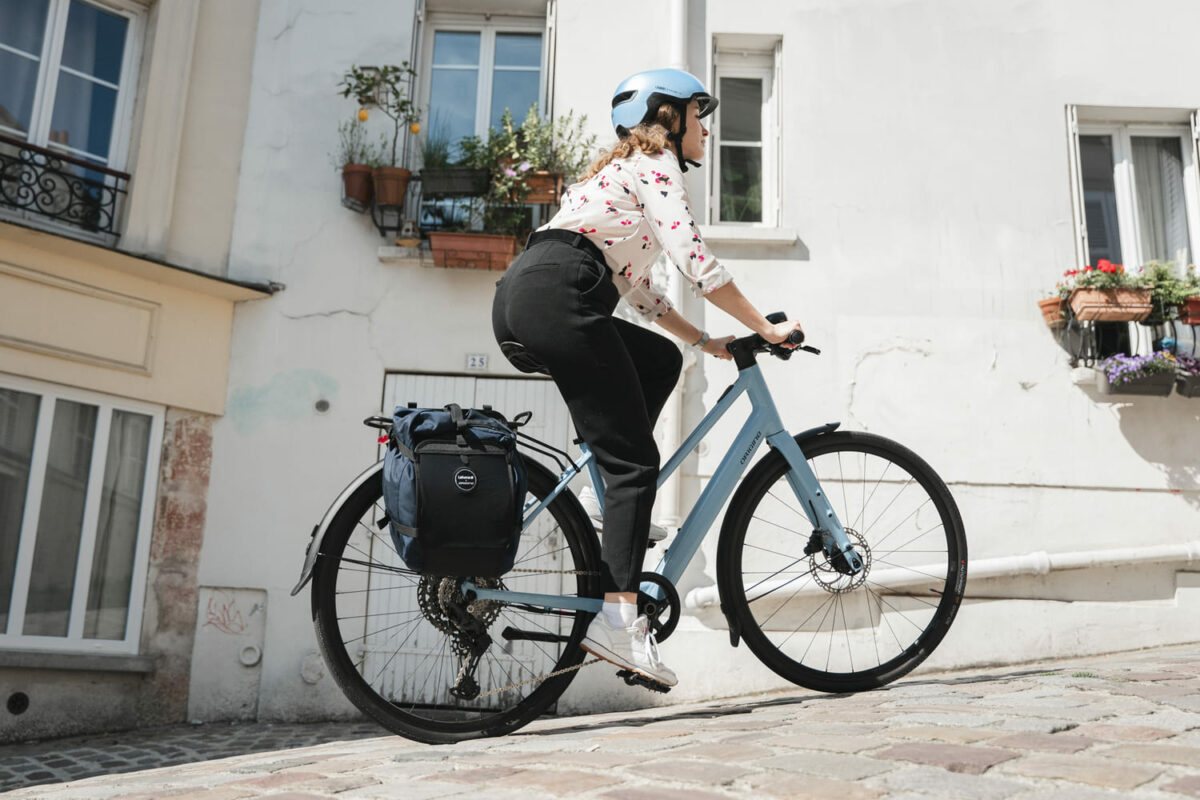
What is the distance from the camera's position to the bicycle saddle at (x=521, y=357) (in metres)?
3.06

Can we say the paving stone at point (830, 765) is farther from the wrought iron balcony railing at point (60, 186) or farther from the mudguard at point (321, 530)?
the wrought iron balcony railing at point (60, 186)

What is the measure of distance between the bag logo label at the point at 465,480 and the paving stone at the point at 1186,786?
5.79 feet

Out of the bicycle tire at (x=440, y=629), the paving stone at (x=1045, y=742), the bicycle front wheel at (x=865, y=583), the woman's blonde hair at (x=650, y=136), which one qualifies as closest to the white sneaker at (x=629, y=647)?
the bicycle tire at (x=440, y=629)

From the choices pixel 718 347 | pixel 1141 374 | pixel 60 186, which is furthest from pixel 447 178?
pixel 1141 374

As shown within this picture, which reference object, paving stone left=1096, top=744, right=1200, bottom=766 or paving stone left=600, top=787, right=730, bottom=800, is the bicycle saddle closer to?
paving stone left=600, top=787, right=730, bottom=800

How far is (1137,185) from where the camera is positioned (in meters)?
6.62

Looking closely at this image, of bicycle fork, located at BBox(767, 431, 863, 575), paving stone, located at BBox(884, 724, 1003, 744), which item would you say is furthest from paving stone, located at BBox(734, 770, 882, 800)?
bicycle fork, located at BBox(767, 431, 863, 575)

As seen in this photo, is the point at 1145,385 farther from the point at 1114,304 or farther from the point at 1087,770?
the point at 1087,770

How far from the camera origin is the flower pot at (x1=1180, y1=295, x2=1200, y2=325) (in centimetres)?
595

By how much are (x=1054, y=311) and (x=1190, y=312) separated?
749 mm

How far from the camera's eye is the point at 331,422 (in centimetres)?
641

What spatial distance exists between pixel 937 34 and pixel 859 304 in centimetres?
185

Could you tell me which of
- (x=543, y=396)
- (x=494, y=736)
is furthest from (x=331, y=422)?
(x=494, y=736)

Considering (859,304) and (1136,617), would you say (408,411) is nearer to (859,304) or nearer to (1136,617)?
(859,304)
